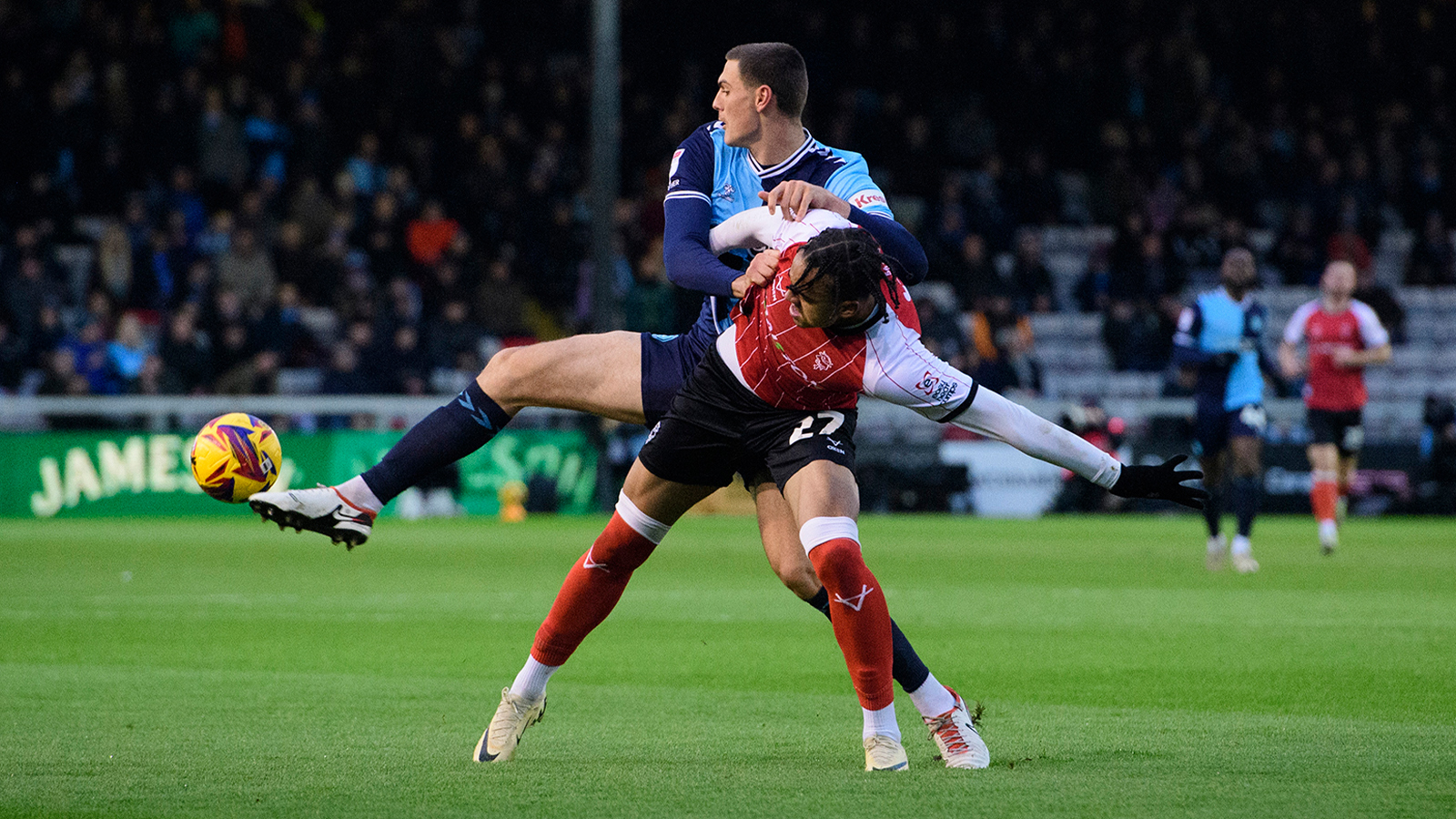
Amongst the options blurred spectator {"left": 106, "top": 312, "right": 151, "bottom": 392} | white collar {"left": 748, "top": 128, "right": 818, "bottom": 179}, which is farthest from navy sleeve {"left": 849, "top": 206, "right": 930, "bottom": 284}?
blurred spectator {"left": 106, "top": 312, "right": 151, "bottom": 392}

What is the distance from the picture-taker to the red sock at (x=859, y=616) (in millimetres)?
4902

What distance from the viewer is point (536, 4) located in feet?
77.8

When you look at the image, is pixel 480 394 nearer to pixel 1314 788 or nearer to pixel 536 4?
pixel 1314 788

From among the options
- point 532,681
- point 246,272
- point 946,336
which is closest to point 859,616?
point 532,681

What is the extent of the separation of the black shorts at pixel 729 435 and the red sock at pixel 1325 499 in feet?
32.5

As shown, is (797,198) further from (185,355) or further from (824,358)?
(185,355)

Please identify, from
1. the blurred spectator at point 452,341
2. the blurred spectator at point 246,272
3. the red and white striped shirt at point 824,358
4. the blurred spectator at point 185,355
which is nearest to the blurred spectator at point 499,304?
the blurred spectator at point 452,341

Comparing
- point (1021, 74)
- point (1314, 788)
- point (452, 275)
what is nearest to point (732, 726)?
point (1314, 788)

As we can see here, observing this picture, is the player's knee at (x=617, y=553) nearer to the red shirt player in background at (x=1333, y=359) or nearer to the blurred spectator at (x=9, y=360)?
the red shirt player in background at (x=1333, y=359)

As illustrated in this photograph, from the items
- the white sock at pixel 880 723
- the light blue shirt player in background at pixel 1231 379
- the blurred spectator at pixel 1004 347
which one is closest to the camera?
the white sock at pixel 880 723

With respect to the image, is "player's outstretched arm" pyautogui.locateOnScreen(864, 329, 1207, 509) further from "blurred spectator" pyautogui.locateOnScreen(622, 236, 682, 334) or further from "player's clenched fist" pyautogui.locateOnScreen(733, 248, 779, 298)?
"blurred spectator" pyautogui.locateOnScreen(622, 236, 682, 334)

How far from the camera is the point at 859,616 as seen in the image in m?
4.95

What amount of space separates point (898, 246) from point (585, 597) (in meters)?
1.42

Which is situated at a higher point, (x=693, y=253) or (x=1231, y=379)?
(x=693, y=253)
